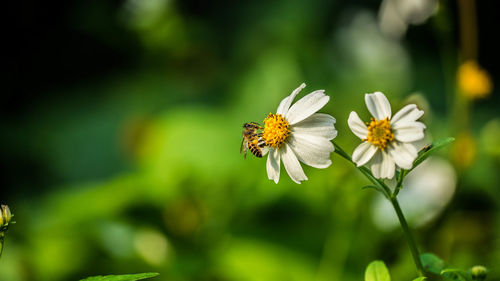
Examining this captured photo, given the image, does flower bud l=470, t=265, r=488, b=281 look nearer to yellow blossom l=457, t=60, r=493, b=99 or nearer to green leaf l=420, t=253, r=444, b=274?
green leaf l=420, t=253, r=444, b=274

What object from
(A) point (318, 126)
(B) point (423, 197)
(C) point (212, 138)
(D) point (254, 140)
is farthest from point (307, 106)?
(C) point (212, 138)

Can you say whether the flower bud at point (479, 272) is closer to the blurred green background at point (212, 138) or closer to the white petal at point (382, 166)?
the white petal at point (382, 166)

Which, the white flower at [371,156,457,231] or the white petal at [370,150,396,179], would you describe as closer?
the white petal at [370,150,396,179]

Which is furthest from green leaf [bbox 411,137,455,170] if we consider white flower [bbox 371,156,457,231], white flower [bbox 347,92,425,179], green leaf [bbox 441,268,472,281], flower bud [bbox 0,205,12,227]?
white flower [bbox 371,156,457,231]

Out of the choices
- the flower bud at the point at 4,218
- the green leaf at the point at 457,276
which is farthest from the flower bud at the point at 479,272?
the flower bud at the point at 4,218

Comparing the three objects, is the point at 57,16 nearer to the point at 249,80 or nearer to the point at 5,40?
the point at 5,40

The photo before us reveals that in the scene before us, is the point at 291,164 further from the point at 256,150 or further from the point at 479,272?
the point at 479,272

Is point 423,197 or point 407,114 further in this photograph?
point 423,197

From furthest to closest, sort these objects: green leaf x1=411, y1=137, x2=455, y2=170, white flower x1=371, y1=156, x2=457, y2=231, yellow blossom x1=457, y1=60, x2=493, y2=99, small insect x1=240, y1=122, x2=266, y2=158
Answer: white flower x1=371, y1=156, x2=457, y2=231, yellow blossom x1=457, y1=60, x2=493, y2=99, small insect x1=240, y1=122, x2=266, y2=158, green leaf x1=411, y1=137, x2=455, y2=170
